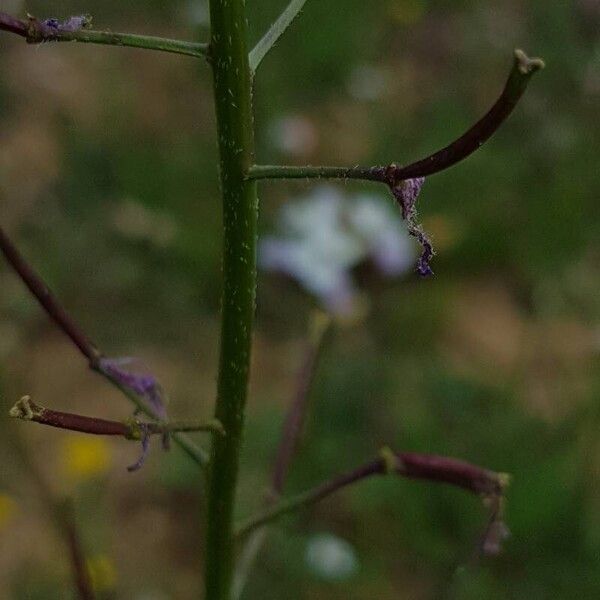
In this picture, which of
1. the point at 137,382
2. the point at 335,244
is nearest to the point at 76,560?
the point at 137,382

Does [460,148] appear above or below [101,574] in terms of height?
above

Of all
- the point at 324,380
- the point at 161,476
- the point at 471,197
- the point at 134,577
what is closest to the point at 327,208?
the point at 471,197

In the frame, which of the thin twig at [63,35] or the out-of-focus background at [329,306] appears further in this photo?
the out-of-focus background at [329,306]

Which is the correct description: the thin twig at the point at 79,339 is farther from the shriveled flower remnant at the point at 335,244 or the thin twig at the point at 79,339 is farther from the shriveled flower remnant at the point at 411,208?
the shriveled flower remnant at the point at 335,244

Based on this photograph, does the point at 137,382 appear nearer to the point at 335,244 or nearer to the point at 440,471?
the point at 440,471

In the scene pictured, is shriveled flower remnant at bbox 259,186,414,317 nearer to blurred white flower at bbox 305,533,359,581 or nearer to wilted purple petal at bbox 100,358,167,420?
blurred white flower at bbox 305,533,359,581

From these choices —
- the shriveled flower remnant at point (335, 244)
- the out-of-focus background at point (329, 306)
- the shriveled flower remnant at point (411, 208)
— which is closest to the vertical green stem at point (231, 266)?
the shriveled flower remnant at point (411, 208)
